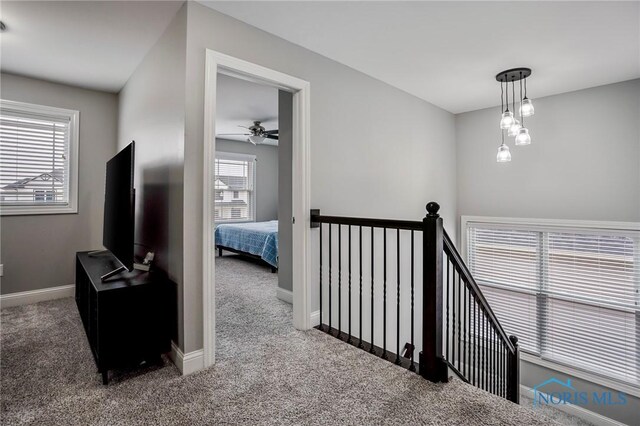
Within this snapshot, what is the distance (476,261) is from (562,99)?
226 cm

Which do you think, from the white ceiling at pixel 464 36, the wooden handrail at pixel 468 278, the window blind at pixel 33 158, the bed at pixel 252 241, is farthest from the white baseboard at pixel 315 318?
the window blind at pixel 33 158

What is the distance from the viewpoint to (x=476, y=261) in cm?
458

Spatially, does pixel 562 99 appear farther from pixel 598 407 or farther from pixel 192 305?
pixel 192 305

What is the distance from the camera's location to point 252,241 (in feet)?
16.6

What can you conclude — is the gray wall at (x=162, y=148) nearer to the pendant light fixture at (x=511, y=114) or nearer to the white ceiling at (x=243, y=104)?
the white ceiling at (x=243, y=104)

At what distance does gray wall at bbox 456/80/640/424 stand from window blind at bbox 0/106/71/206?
506cm

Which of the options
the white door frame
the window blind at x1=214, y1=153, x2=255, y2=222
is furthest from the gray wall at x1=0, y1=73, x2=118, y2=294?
the window blind at x1=214, y1=153, x2=255, y2=222

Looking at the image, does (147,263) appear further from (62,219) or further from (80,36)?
(62,219)

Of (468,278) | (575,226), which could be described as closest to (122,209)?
(468,278)

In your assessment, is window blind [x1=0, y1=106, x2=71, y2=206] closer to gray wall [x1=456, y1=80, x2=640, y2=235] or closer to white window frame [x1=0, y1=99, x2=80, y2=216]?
white window frame [x1=0, y1=99, x2=80, y2=216]

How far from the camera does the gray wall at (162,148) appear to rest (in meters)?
2.05

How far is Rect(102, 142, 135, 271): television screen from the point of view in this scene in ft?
6.75

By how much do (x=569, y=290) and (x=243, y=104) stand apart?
4.68m

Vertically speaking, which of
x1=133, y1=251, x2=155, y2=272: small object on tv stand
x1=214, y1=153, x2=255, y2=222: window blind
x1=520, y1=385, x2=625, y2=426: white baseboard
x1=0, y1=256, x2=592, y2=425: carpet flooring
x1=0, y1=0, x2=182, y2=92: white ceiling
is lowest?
x1=520, y1=385, x2=625, y2=426: white baseboard
